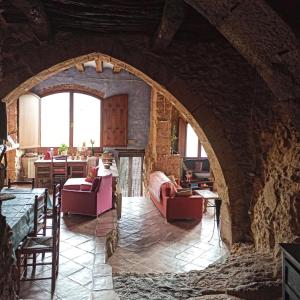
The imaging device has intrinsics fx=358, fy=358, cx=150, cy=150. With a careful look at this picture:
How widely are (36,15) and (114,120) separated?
21.8ft

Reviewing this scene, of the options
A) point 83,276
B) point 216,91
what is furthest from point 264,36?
point 83,276

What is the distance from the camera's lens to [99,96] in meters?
10.2

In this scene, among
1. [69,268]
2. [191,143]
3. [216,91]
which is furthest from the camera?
[191,143]

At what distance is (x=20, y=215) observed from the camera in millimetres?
4090

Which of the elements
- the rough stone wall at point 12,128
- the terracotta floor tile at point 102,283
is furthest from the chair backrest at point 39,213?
the rough stone wall at point 12,128

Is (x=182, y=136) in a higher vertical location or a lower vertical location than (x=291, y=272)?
higher

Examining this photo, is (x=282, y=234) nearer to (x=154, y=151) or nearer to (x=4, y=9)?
(x=4, y=9)

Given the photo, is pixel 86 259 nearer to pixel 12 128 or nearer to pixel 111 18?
pixel 111 18

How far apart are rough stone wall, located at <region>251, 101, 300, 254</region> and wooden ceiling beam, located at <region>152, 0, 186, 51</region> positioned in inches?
51.1

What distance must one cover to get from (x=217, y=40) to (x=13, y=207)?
3.32m

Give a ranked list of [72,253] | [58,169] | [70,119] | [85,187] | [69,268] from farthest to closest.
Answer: [70,119] < [58,169] < [85,187] < [72,253] < [69,268]

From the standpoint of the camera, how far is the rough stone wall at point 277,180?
3.36 meters

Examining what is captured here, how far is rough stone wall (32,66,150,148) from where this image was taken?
1002 cm

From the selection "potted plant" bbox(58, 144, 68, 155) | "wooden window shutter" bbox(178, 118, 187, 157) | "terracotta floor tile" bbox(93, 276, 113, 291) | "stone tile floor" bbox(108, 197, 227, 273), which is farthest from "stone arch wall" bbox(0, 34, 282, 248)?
"wooden window shutter" bbox(178, 118, 187, 157)
